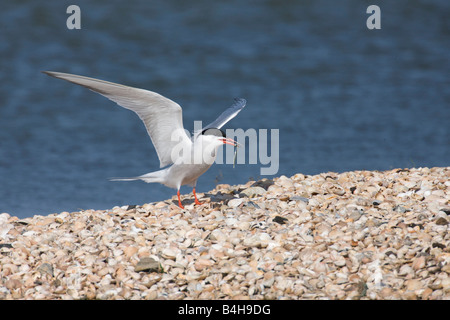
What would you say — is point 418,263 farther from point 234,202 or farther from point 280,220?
point 234,202

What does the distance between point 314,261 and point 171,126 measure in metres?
2.38

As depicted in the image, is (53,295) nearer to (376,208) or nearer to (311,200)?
(311,200)

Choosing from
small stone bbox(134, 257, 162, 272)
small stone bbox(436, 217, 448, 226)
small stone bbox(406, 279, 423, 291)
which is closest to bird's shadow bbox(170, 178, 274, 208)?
small stone bbox(134, 257, 162, 272)

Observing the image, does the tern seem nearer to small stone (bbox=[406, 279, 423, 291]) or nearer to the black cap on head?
the black cap on head

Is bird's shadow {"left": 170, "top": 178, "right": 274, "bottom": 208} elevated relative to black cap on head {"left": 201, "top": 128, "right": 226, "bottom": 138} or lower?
lower

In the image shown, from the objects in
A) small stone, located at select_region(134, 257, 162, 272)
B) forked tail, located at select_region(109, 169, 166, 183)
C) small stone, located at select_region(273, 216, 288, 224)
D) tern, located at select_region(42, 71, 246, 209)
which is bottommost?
small stone, located at select_region(134, 257, 162, 272)

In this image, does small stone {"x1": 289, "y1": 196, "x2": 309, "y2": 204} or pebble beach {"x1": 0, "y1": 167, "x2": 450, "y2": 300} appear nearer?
pebble beach {"x1": 0, "y1": 167, "x2": 450, "y2": 300}

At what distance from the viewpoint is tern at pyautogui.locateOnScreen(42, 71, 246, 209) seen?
585 centimetres

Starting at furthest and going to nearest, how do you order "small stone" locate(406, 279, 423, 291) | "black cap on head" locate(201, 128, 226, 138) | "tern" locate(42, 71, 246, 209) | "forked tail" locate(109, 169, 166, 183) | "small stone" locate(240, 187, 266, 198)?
"forked tail" locate(109, 169, 166, 183) → "small stone" locate(240, 187, 266, 198) → "black cap on head" locate(201, 128, 226, 138) → "tern" locate(42, 71, 246, 209) → "small stone" locate(406, 279, 423, 291)

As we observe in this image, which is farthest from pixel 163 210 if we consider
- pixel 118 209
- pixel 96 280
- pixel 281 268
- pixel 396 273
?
pixel 396 273

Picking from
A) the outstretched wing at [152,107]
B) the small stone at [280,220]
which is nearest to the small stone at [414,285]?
the small stone at [280,220]

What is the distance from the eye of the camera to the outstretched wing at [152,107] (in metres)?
5.70

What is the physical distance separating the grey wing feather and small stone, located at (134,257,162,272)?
2.11 m

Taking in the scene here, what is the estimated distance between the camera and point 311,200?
6.07 m
